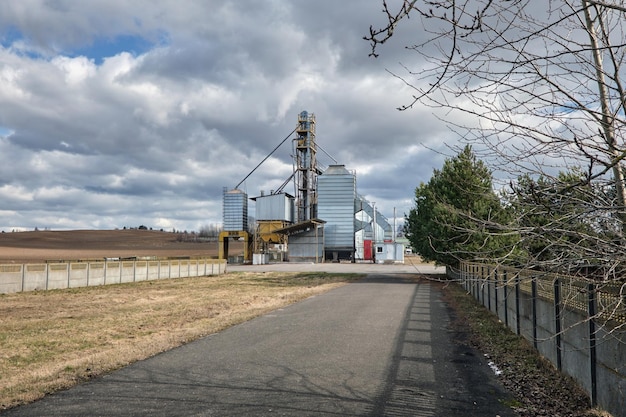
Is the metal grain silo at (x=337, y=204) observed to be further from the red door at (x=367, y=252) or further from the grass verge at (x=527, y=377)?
the grass verge at (x=527, y=377)

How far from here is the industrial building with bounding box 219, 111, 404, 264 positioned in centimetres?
7225

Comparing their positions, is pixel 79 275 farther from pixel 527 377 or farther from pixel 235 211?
pixel 235 211

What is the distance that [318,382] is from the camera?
23.2ft

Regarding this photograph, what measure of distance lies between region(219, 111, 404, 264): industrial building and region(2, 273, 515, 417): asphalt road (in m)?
60.3

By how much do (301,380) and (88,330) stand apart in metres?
8.24

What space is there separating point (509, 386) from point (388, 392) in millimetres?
1795

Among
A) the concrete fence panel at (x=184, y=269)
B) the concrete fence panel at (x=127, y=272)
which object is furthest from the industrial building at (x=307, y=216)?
the concrete fence panel at (x=127, y=272)

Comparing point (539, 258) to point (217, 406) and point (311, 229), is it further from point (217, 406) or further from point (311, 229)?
point (311, 229)

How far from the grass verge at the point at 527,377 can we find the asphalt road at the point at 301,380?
11.1 inches

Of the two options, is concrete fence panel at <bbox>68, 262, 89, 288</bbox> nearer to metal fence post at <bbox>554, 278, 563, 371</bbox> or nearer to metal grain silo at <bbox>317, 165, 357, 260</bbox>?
metal fence post at <bbox>554, 278, 563, 371</bbox>

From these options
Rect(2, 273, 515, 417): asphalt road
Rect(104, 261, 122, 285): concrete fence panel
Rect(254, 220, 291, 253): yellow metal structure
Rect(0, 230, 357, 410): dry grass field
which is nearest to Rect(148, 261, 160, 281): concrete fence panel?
Rect(104, 261, 122, 285): concrete fence panel

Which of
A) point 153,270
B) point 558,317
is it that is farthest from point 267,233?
point 558,317

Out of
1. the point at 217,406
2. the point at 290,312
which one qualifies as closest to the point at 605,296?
the point at 217,406

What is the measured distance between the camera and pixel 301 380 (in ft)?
23.6
